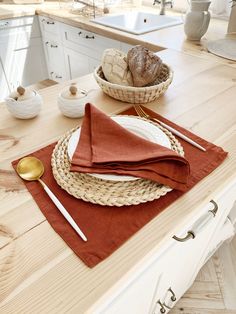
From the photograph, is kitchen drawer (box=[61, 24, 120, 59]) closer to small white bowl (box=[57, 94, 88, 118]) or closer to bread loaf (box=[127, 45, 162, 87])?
bread loaf (box=[127, 45, 162, 87])

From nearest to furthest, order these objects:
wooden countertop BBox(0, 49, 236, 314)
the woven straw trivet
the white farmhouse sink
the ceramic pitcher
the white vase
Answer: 1. wooden countertop BBox(0, 49, 236, 314)
2. the woven straw trivet
3. the ceramic pitcher
4. the white vase
5. the white farmhouse sink

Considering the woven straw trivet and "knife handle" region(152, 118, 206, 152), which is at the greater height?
"knife handle" region(152, 118, 206, 152)

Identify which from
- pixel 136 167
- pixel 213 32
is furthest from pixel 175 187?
pixel 213 32

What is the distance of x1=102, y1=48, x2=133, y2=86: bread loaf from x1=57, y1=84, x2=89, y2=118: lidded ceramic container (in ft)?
0.42

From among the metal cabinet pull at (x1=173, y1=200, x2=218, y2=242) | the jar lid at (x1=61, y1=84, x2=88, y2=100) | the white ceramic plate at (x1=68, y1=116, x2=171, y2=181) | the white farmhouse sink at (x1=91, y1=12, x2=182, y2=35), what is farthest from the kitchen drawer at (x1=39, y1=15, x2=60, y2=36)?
the metal cabinet pull at (x1=173, y1=200, x2=218, y2=242)

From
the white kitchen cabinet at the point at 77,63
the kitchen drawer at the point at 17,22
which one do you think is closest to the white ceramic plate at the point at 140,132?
the white kitchen cabinet at the point at 77,63

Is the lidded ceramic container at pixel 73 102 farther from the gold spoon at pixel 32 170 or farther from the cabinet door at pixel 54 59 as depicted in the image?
the cabinet door at pixel 54 59

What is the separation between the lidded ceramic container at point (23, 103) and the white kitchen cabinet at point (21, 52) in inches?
64.7

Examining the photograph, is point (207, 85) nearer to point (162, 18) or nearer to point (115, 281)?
point (115, 281)

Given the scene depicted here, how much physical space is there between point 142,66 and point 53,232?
53 centimetres

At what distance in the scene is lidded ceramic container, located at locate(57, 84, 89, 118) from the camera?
26.9 inches

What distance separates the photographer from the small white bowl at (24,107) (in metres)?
0.67

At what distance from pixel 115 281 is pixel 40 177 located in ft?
0.85

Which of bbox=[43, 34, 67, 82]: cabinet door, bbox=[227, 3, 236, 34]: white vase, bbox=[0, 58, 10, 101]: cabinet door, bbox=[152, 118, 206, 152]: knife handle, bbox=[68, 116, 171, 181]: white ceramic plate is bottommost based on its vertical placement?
bbox=[0, 58, 10, 101]: cabinet door
